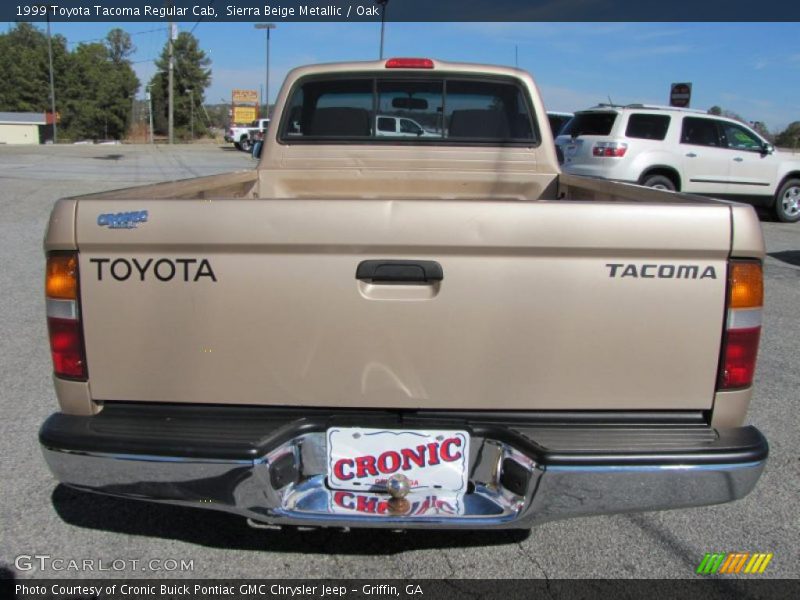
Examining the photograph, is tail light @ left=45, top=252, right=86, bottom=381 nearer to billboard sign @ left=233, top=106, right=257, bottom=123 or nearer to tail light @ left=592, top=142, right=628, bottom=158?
tail light @ left=592, top=142, right=628, bottom=158

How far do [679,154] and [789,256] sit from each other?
9.35 feet

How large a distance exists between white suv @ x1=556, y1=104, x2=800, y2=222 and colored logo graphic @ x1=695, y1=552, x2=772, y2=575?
30.1ft

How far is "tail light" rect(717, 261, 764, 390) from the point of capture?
2072 millimetres

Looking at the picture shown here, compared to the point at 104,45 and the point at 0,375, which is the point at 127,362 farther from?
the point at 104,45

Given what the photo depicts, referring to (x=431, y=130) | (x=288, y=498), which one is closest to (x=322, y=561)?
(x=288, y=498)

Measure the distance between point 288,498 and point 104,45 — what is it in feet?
320

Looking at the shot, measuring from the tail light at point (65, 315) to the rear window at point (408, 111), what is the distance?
94.8 inches

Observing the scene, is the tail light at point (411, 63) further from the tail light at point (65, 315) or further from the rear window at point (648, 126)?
the rear window at point (648, 126)

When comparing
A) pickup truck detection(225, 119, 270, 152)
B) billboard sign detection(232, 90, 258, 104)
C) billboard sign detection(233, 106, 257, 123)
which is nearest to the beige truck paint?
pickup truck detection(225, 119, 270, 152)

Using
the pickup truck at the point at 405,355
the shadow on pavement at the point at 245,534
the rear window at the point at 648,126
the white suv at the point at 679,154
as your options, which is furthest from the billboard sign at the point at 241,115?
the pickup truck at the point at 405,355

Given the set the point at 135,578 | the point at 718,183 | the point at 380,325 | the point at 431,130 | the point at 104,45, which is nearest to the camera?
the point at 380,325

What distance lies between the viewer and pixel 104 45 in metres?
86.2

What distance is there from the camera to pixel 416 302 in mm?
2080

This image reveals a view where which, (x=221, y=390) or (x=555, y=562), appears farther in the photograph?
(x=555, y=562)
